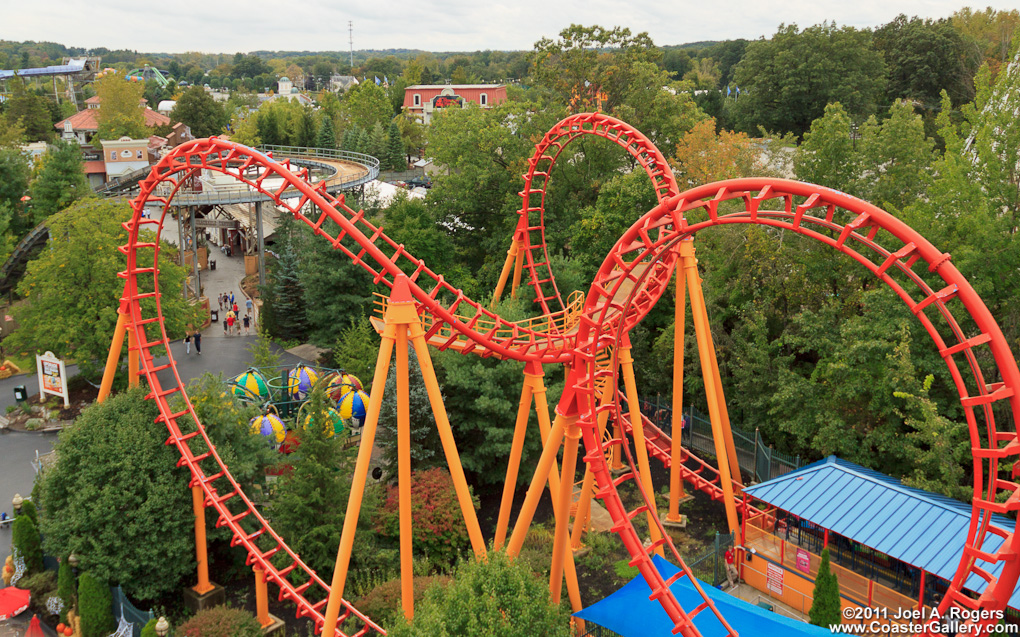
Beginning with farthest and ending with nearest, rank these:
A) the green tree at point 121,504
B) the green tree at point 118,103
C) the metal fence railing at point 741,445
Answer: the green tree at point 118,103, the metal fence railing at point 741,445, the green tree at point 121,504

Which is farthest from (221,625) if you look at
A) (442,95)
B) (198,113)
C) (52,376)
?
(442,95)

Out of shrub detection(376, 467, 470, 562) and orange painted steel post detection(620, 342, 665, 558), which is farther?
shrub detection(376, 467, 470, 562)

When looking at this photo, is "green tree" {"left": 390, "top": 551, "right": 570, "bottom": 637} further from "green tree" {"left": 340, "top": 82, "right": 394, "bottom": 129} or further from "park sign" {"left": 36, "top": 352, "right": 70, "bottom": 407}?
"green tree" {"left": 340, "top": 82, "right": 394, "bottom": 129}

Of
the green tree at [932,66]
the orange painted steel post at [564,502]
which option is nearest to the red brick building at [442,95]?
the green tree at [932,66]

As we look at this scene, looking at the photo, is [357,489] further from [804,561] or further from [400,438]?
[804,561]

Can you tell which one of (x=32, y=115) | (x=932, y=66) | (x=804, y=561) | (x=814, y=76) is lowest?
(x=804, y=561)

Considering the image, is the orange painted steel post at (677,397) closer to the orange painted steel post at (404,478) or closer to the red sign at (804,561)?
the red sign at (804,561)

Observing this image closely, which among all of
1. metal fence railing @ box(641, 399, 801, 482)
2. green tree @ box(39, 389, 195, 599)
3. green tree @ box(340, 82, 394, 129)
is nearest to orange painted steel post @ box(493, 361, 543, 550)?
green tree @ box(39, 389, 195, 599)
